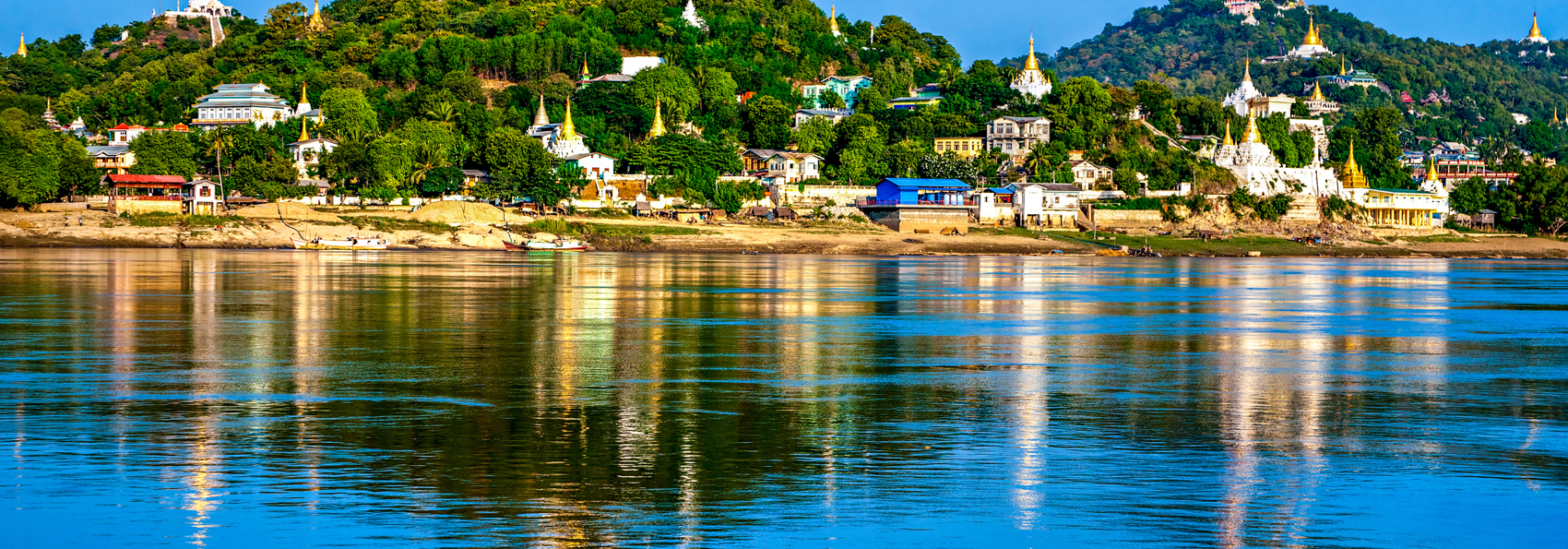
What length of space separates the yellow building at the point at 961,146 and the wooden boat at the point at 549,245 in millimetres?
40262

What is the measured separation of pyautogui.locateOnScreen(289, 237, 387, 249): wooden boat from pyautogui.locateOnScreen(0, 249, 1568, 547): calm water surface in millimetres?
38129

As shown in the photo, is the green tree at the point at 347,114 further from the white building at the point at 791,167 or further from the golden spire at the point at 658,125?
the white building at the point at 791,167

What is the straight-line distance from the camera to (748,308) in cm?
3512

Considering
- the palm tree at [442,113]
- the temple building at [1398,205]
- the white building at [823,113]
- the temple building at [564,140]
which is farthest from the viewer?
the temple building at [1398,205]

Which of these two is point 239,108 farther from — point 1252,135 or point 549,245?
point 1252,135

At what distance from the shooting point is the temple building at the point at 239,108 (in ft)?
349

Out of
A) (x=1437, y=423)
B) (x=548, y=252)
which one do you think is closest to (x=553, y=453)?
(x=1437, y=423)

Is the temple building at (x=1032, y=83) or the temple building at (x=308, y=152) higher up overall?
the temple building at (x=1032, y=83)

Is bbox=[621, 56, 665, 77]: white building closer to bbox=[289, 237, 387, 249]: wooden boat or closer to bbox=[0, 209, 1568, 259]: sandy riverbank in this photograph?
bbox=[0, 209, 1568, 259]: sandy riverbank

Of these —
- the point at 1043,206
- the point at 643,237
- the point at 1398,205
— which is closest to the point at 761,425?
the point at 643,237

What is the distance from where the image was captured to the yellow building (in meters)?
109

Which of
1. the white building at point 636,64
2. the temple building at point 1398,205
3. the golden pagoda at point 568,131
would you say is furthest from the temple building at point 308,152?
the temple building at point 1398,205

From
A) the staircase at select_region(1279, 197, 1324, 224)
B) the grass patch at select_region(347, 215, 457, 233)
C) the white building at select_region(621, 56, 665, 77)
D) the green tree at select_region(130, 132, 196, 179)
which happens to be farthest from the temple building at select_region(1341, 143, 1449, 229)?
the green tree at select_region(130, 132, 196, 179)

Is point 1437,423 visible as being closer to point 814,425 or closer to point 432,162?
point 814,425
